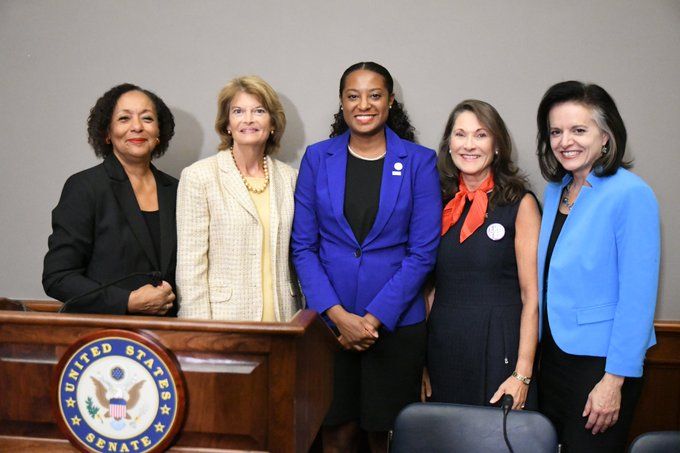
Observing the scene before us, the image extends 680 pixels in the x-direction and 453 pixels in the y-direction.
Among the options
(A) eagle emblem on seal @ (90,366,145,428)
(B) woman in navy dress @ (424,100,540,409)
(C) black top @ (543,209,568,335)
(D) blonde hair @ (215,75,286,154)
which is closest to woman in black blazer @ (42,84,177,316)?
(D) blonde hair @ (215,75,286,154)

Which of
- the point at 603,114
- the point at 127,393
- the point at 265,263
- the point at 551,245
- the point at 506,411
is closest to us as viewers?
the point at 127,393

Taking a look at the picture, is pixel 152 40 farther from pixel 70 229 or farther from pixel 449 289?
pixel 449 289

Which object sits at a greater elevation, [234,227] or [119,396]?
[234,227]

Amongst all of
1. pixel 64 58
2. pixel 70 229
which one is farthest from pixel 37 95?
pixel 70 229

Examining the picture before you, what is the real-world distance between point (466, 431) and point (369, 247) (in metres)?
0.81

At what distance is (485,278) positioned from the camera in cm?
215

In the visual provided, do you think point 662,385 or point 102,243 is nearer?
point 102,243

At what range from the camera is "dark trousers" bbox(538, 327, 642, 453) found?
190cm

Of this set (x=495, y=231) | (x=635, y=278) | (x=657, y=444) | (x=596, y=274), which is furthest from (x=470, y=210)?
(x=657, y=444)

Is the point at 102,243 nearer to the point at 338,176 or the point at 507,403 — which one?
the point at 338,176

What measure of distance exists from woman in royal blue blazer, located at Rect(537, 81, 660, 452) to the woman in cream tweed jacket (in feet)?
3.11

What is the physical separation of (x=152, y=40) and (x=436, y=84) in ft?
4.40

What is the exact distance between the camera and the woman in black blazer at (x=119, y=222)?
2.00 meters

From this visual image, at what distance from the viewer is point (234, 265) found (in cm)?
218
